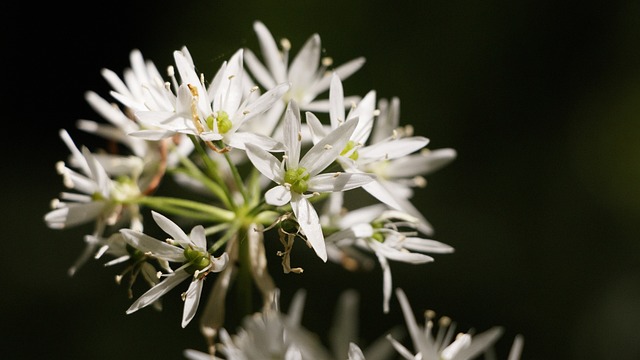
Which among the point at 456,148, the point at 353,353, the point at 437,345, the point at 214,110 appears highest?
the point at 214,110

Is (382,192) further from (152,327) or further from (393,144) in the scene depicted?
(152,327)

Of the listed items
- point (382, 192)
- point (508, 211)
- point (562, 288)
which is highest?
point (382, 192)

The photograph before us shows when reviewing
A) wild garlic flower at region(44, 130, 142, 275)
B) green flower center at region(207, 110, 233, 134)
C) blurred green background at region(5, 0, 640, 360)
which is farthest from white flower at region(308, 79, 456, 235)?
blurred green background at region(5, 0, 640, 360)

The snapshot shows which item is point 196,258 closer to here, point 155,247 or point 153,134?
point 155,247

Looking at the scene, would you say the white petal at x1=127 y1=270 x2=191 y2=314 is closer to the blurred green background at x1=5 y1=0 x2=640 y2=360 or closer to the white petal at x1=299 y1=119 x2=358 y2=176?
the white petal at x1=299 y1=119 x2=358 y2=176

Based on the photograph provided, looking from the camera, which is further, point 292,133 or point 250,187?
point 250,187

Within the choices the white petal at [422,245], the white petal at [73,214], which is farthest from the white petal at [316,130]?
the white petal at [73,214]

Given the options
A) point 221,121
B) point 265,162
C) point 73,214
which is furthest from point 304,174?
point 73,214

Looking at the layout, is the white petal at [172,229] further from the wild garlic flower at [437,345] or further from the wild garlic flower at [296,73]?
the wild garlic flower at [296,73]

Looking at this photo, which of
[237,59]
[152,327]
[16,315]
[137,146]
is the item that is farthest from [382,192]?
[16,315]
